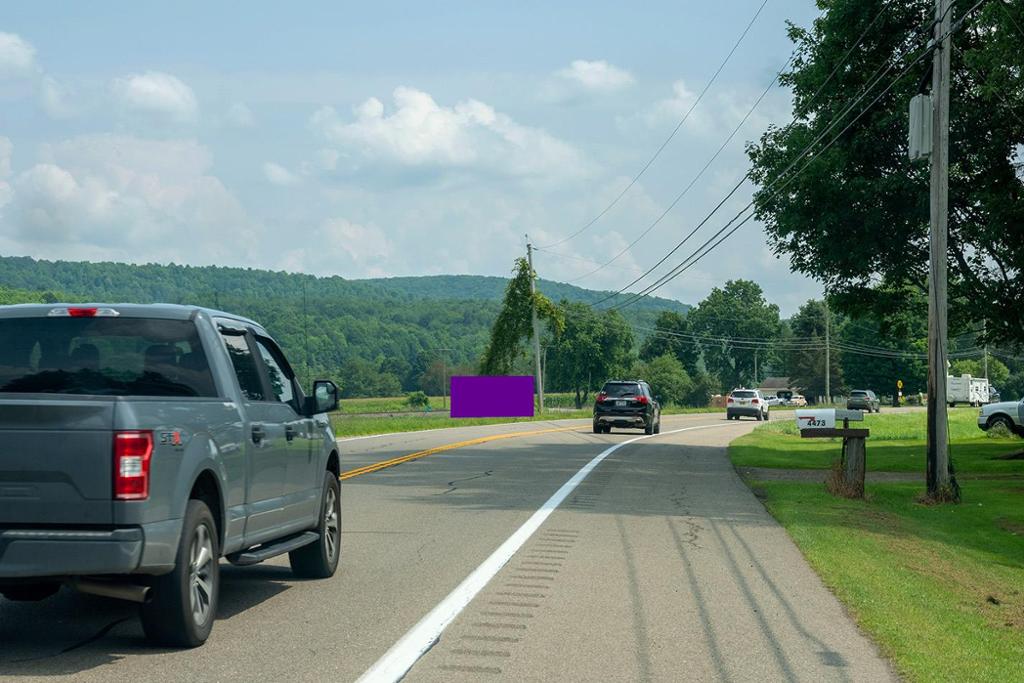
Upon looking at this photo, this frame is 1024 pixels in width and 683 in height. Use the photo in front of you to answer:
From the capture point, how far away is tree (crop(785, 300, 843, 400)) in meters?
154

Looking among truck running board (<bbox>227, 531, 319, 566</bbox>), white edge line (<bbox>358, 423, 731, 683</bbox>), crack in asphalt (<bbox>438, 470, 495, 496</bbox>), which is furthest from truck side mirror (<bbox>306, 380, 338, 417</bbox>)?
crack in asphalt (<bbox>438, 470, 495, 496</bbox>)

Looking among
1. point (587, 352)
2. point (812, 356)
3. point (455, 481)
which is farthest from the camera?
point (812, 356)

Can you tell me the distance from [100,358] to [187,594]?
5.49 ft

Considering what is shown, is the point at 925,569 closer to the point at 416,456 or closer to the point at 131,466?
the point at 131,466

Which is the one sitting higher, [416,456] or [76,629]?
[416,456]

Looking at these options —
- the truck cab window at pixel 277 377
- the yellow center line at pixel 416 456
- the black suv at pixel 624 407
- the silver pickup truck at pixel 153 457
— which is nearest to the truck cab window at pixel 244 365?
the silver pickup truck at pixel 153 457

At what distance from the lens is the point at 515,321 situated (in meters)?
73.0

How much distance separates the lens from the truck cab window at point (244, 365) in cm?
884

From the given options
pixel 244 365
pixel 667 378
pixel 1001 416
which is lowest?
pixel 1001 416

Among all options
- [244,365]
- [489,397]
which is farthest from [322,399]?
[489,397]

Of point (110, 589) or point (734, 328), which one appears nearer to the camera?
point (110, 589)

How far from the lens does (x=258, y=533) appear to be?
348 inches

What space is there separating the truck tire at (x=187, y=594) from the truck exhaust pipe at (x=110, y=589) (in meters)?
0.16

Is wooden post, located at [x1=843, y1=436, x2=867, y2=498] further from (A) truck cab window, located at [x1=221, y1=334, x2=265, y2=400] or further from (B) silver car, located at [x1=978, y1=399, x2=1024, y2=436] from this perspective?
(B) silver car, located at [x1=978, y1=399, x2=1024, y2=436]
